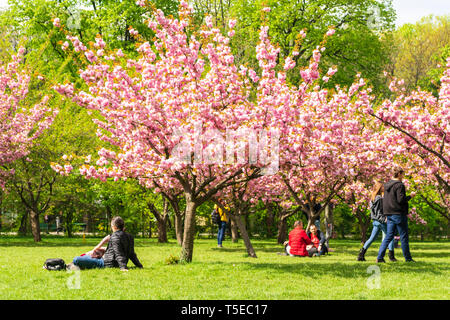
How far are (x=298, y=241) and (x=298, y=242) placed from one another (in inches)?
1.4

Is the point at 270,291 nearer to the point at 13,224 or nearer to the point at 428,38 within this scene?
the point at 13,224

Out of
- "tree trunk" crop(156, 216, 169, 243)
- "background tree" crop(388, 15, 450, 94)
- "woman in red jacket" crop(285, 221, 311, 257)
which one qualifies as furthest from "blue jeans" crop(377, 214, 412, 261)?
"background tree" crop(388, 15, 450, 94)

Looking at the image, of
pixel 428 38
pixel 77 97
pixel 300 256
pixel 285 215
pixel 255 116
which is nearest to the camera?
pixel 255 116

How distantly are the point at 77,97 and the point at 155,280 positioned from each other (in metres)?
4.87

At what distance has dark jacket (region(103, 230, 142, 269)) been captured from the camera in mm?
10875

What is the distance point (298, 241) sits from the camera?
15641 millimetres

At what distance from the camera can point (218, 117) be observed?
1125 centimetres

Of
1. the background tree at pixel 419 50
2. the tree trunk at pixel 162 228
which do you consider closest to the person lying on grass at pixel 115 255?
the tree trunk at pixel 162 228

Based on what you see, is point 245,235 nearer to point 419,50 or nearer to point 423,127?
point 423,127

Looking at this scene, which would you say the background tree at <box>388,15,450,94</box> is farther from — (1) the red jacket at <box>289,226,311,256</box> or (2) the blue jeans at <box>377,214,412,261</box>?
(2) the blue jeans at <box>377,214,412,261</box>

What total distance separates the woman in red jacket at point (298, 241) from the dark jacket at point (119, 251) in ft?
19.0

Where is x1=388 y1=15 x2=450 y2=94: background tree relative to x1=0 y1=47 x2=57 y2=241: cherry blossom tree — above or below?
above

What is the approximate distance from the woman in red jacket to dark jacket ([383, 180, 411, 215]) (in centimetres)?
335
